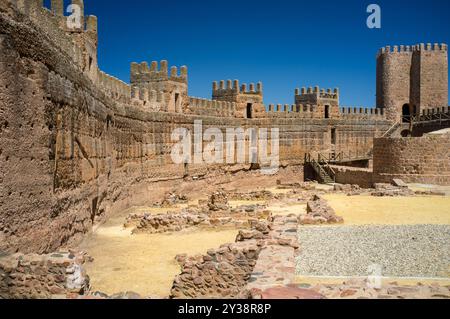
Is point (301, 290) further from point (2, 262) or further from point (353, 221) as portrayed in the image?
point (353, 221)

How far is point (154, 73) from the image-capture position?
25.2 m

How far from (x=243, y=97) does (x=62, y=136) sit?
21.1m

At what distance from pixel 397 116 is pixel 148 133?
2620cm

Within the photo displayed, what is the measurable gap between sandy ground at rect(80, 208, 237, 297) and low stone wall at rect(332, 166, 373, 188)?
39.1 ft

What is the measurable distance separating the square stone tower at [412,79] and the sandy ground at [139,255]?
31260 mm

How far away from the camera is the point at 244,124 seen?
30422 mm

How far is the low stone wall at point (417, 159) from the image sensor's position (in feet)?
69.2

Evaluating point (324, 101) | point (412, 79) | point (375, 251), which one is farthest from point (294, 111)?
point (375, 251)

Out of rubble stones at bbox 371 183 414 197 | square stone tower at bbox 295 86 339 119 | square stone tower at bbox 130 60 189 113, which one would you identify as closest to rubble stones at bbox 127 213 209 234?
rubble stones at bbox 371 183 414 197

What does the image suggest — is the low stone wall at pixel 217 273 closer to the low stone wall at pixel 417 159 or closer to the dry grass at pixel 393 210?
the dry grass at pixel 393 210

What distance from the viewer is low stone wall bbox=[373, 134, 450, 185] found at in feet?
69.2

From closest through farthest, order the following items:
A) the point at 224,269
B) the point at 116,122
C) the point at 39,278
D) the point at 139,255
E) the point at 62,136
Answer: the point at 39,278
the point at 224,269
the point at 62,136
the point at 139,255
the point at 116,122

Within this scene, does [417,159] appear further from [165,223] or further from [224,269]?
[224,269]

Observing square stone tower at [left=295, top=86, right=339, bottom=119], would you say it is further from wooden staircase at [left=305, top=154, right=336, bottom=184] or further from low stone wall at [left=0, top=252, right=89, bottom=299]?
low stone wall at [left=0, top=252, right=89, bottom=299]
